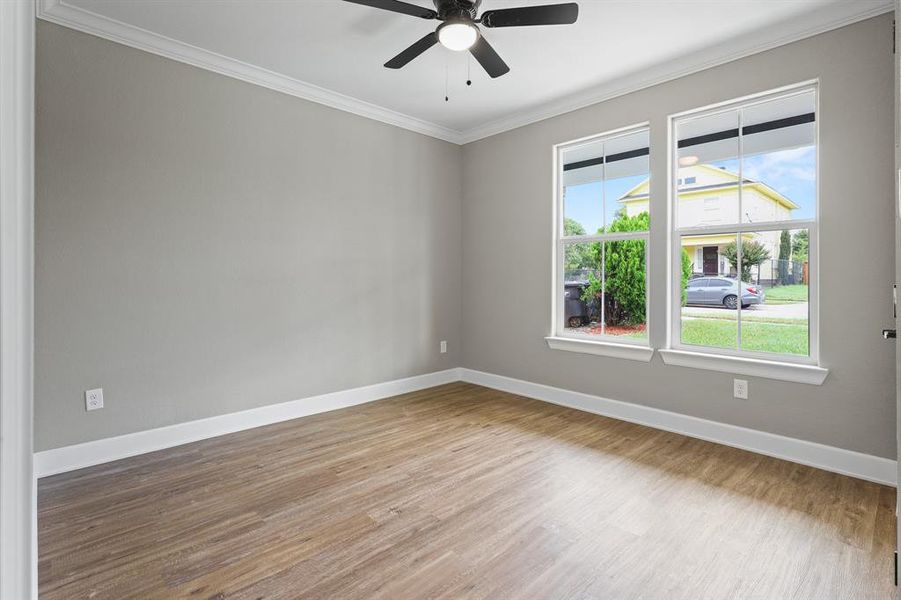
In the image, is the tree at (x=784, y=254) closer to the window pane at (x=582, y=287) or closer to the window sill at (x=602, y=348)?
the window sill at (x=602, y=348)

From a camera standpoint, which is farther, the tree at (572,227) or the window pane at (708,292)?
the tree at (572,227)

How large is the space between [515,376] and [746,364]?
6.69ft

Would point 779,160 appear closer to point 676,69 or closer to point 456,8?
point 676,69

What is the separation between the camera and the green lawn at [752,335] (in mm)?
2918

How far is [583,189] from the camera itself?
4.05 metres

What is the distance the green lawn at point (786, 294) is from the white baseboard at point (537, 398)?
0.89 meters

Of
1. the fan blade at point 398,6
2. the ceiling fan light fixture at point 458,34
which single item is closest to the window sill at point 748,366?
the ceiling fan light fixture at point 458,34

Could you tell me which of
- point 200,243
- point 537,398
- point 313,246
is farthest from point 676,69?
point 200,243

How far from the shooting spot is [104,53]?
2781mm

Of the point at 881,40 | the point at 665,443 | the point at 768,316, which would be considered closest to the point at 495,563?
the point at 665,443

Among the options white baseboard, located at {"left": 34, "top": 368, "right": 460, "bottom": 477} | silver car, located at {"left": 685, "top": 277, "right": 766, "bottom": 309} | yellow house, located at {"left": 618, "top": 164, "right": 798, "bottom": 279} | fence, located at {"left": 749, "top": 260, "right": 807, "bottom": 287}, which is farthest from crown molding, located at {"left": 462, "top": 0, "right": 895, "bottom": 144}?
white baseboard, located at {"left": 34, "top": 368, "right": 460, "bottom": 477}

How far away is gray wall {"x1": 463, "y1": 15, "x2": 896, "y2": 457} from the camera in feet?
8.36

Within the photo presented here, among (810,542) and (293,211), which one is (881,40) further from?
(293,211)

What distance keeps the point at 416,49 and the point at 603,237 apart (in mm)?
2224
